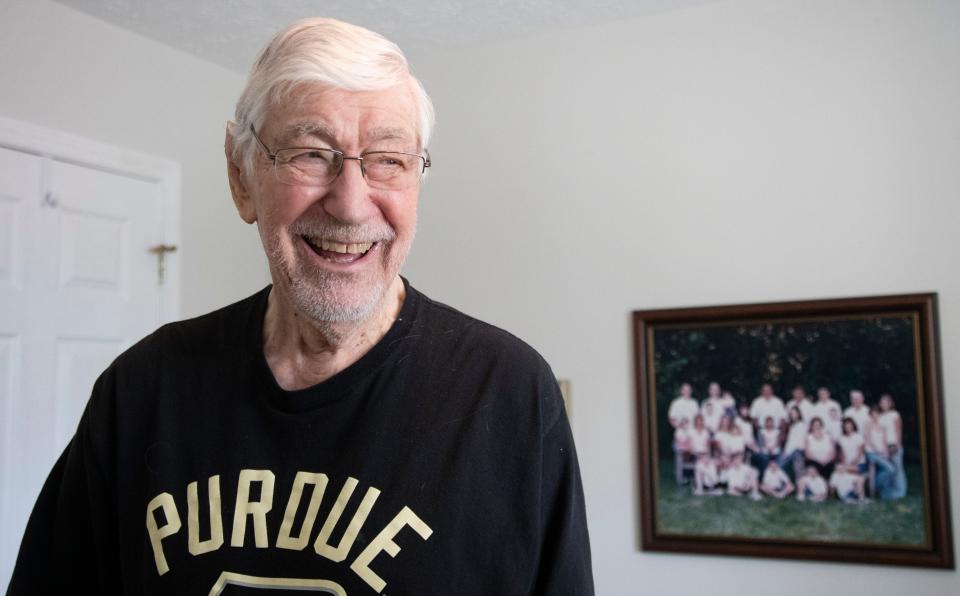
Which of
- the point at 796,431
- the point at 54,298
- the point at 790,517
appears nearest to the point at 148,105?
the point at 54,298

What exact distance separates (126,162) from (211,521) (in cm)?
260

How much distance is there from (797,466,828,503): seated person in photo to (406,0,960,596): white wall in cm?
21

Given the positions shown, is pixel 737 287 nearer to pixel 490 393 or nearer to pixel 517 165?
pixel 517 165

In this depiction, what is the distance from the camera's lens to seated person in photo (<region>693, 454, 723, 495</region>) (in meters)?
3.02

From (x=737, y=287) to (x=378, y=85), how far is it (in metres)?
2.22

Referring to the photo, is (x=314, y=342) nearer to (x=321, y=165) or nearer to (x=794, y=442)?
(x=321, y=165)

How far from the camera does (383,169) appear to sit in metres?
1.09

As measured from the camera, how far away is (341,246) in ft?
3.59

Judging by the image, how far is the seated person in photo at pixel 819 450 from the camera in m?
2.84

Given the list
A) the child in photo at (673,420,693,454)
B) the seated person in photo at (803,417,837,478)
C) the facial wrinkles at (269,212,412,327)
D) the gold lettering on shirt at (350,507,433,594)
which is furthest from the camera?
the child in photo at (673,420,693,454)

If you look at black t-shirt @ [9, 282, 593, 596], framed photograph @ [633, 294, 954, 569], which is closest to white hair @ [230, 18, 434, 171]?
black t-shirt @ [9, 282, 593, 596]

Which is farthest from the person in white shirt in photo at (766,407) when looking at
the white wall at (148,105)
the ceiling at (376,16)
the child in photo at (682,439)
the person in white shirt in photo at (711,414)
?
the white wall at (148,105)

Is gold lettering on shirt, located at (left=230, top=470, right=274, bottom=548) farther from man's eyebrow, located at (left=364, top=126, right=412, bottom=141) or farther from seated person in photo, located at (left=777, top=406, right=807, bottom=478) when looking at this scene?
seated person in photo, located at (left=777, top=406, right=807, bottom=478)

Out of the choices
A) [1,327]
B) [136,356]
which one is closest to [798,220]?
[136,356]
